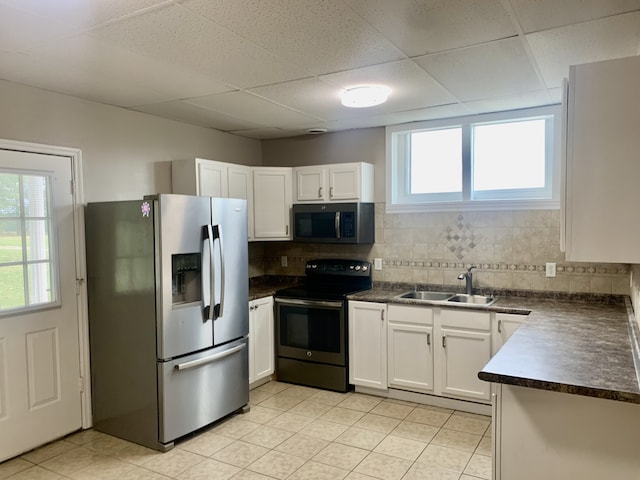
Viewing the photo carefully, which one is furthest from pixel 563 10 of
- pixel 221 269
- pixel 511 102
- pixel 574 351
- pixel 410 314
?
pixel 221 269

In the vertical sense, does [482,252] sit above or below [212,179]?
below

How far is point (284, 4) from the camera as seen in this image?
1904mm

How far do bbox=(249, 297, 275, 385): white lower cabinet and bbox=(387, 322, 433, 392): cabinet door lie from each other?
43.9 inches

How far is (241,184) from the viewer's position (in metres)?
4.39

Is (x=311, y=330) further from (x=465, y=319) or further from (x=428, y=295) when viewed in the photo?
(x=465, y=319)

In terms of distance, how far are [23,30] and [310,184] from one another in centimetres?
272

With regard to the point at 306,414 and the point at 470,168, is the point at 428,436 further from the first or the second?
the point at 470,168

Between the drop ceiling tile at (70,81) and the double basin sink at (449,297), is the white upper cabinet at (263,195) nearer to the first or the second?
the drop ceiling tile at (70,81)

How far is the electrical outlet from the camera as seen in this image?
12.3 ft

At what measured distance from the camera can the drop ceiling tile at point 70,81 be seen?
2592 mm

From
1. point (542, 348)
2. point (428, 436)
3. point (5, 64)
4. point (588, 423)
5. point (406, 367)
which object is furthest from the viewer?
point (406, 367)

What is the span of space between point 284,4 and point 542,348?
194 centimetres

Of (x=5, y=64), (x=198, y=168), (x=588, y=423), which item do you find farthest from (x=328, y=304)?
(x=5, y=64)

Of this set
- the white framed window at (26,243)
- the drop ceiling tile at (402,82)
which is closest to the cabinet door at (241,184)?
the drop ceiling tile at (402,82)
